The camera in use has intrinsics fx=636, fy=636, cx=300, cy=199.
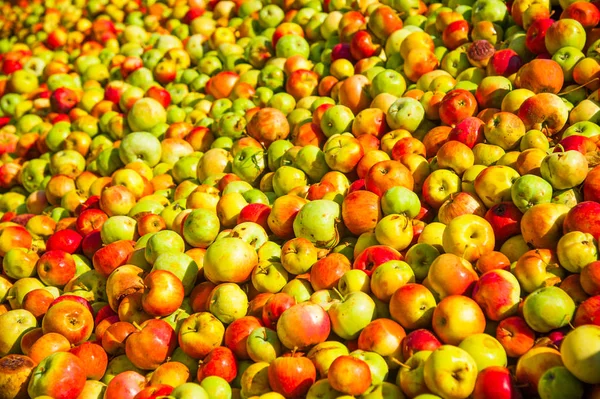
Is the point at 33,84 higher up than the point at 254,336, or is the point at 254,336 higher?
the point at 254,336

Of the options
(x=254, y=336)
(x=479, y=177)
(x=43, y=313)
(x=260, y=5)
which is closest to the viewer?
(x=254, y=336)

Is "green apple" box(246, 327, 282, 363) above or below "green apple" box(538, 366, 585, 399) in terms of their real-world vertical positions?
below

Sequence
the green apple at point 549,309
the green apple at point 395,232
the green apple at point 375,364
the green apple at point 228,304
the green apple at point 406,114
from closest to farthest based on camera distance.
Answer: the green apple at point 549,309, the green apple at point 375,364, the green apple at point 228,304, the green apple at point 395,232, the green apple at point 406,114

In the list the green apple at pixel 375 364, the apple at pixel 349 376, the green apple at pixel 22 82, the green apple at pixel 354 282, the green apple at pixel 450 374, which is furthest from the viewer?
the green apple at pixel 22 82

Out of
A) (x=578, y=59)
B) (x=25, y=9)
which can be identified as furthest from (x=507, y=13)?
(x=25, y=9)

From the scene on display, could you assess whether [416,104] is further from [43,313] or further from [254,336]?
[43,313]

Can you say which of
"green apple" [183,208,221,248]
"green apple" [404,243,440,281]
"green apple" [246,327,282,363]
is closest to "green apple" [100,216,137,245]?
"green apple" [183,208,221,248]

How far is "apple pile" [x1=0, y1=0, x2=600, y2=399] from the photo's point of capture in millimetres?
3324

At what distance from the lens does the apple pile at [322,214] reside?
10.9ft

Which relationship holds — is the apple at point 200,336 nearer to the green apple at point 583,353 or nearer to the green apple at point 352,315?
the green apple at point 352,315

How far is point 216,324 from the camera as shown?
12.5 ft

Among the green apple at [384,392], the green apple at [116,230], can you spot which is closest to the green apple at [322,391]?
the green apple at [384,392]

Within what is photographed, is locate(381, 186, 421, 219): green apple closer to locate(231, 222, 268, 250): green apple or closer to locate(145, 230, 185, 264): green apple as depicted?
locate(231, 222, 268, 250): green apple

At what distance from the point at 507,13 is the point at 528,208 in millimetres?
2750
